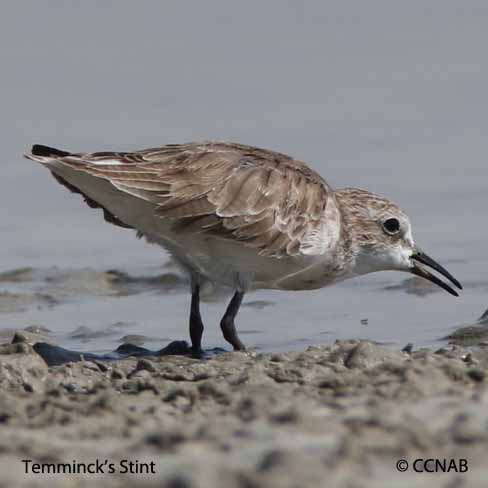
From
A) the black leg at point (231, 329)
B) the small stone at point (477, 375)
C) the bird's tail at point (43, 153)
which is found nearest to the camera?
the small stone at point (477, 375)

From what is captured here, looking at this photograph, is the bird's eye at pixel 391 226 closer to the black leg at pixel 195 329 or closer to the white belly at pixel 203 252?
the white belly at pixel 203 252

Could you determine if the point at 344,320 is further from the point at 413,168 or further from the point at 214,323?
the point at 413,168

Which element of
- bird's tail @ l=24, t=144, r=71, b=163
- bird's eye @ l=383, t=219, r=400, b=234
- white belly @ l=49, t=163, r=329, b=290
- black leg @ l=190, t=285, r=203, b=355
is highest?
bird's tail @ l=24, t=144, r=71, b=163

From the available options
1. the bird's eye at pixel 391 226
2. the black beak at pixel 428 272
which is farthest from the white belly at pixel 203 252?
the black beak at pixel 428 272

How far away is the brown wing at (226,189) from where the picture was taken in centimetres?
907

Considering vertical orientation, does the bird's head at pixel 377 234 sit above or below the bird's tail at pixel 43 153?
below

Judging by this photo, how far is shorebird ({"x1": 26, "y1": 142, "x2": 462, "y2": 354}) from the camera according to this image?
9070 mm

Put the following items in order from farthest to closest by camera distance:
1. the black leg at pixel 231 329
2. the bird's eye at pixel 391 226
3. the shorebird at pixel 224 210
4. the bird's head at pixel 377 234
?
the bird's eye at pixel 391 226
the bird's head at pixel 377 234
the black leg at pixel 231 329
the shorebird at pixel 224 210

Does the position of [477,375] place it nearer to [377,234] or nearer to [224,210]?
[224,210]

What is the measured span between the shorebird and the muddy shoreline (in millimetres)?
1576

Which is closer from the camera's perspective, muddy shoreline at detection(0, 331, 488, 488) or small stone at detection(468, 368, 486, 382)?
muddy shoreline at detection(0, 331, 488, 488)

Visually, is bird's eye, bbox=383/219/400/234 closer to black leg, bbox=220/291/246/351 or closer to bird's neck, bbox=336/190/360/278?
bird's neck, bbox=336/190/360/278

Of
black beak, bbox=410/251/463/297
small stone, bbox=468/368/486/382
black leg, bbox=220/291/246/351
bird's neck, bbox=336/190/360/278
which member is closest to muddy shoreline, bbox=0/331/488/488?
small stone, bbox=468/368/486/382

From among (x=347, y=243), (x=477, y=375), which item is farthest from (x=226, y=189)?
(x=477, y=375)
